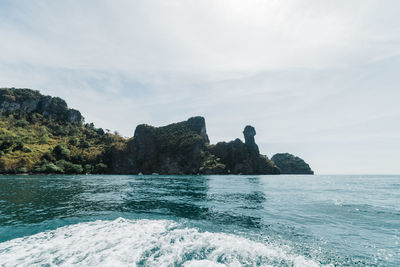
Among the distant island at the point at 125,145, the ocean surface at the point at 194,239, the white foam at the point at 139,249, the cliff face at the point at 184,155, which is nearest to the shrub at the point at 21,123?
the distant island at the point at 125,145

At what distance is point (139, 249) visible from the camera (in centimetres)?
905

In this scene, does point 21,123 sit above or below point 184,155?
above

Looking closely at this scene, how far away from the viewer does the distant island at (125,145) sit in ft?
473

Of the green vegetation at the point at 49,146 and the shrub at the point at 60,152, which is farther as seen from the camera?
the shrub at the point at 60,152

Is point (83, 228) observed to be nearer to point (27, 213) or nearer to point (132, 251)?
point (132, 251)

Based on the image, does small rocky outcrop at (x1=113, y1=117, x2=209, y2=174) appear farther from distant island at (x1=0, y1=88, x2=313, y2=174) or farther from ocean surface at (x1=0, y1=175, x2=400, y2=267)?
ocean surface at (x1=0, y1=175, x2=400, y2=267)

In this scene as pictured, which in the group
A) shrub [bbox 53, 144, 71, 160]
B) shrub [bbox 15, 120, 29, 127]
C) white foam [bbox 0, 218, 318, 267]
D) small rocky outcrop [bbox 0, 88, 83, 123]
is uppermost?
small rocky outcrop [bbox 0, 88, 83, 123]

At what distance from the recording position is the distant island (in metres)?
144

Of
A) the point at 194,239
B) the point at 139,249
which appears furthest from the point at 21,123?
the point at 194,239

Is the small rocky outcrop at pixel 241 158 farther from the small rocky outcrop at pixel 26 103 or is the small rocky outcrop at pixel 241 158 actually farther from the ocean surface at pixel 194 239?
the small rocky outcrop at pixel 26 103

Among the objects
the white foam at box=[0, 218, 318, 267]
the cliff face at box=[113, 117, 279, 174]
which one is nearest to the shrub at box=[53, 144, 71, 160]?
the cliff face at box=[113, 117, 279, 174]

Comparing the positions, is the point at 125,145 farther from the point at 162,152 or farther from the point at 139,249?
the point at 139,249

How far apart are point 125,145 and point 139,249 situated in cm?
17673

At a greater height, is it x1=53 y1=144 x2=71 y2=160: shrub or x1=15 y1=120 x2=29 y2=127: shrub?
x1=15 y1=120 x2=29 y2=127: shrub
